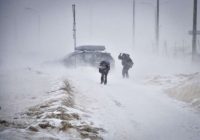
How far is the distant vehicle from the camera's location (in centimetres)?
2484

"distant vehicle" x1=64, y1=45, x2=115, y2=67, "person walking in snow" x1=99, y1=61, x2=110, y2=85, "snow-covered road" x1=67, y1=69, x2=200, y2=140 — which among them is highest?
"distant vehicle" x1=64, y1=45, x2=115, y2=67

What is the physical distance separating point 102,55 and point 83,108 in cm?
1454

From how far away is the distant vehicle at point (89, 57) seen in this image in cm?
2484

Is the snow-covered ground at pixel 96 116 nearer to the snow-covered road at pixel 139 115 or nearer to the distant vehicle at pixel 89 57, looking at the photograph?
the snow-covered road at pixel 139 115

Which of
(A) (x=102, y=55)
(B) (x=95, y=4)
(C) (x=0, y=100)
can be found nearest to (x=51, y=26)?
(B) (x=95, y=4)

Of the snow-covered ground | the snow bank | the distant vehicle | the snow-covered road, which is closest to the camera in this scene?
the snow-covered ground

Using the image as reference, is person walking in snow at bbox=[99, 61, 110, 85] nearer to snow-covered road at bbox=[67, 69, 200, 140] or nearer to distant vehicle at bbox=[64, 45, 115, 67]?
snow-covered road at bbox=[67, 69, 200, 140]

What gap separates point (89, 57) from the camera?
82.9ft

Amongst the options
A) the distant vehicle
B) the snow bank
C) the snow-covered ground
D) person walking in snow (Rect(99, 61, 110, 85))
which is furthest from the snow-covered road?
the distant vehicle

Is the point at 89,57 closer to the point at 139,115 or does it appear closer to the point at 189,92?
the point at 189,92

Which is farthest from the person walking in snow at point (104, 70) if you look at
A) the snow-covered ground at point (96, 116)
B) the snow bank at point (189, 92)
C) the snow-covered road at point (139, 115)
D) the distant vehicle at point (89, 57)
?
the distant vehicle at point (89, 57)

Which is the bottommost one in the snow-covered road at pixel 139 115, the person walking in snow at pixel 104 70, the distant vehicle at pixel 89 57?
the snow-covered road at pixel 139 115

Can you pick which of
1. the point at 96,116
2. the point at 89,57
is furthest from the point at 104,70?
the point at 96,116

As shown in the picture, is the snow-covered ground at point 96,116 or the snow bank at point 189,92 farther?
the snow bank at point 189,92
